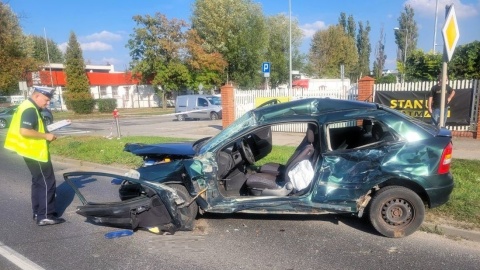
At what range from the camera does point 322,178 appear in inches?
164

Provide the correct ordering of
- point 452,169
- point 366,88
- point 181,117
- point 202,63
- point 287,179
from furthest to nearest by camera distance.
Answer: point 202,63
point 181,117
point 366,88
point 452,169
point 287,179

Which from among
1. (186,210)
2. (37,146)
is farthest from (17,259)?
(186,210)

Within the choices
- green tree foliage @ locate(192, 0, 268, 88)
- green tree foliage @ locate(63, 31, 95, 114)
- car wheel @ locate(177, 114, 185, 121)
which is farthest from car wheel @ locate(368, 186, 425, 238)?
green tree foliage @ locate(63, 31, 95, 114)

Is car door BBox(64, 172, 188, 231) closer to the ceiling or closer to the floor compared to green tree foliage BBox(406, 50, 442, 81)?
closer to the floor

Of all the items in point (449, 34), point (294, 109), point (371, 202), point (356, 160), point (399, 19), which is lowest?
point (371, 202)

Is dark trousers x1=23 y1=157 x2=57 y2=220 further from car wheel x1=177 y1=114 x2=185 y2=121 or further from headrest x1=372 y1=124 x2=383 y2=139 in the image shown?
car wheel x1=177 y1=114 x2=185 y2=121

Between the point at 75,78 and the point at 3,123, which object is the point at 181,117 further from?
the point at 75,78

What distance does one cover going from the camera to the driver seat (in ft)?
14.5

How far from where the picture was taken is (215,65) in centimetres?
3931

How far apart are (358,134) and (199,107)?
822 inches

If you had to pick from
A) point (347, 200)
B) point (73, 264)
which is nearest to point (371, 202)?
point (347, 200)

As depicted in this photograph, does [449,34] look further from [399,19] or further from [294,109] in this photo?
[399,19]

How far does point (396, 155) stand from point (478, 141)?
8.06m

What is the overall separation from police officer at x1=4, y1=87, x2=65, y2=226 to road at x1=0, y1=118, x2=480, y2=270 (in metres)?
0.26
